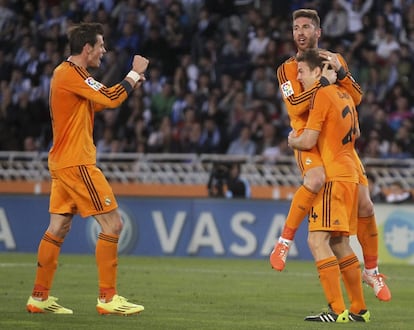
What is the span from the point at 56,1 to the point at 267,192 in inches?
391

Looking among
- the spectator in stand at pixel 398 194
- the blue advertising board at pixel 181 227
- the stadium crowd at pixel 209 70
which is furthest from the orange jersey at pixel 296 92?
the stadium crowd at pixel 209 70

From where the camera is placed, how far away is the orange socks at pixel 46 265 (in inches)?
425

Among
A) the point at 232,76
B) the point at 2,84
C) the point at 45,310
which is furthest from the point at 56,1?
the point at 45,310

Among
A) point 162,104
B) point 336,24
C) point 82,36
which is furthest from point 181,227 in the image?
point 82,36

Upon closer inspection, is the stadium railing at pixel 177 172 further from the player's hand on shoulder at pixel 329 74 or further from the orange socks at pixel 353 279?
the player's hand on shoulder at pixel 329 74

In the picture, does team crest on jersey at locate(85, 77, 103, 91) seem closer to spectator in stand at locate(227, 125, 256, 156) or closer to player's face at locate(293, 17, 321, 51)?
player's face at locate(293, 17, 321, 51)

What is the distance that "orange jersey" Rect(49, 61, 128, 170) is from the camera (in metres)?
10.7

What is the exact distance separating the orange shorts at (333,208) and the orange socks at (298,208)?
0.09 meters

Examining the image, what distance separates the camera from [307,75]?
34.0 ft

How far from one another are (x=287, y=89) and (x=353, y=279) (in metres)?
1.73

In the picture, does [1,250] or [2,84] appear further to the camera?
[2,84]

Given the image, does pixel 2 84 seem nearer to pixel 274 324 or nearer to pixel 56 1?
pixel 56 1

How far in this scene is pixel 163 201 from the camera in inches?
805

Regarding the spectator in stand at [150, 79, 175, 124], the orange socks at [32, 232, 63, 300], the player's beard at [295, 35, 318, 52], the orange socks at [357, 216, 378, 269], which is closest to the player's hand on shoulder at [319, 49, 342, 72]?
the player's beard at [295, 35, 318, 52]
